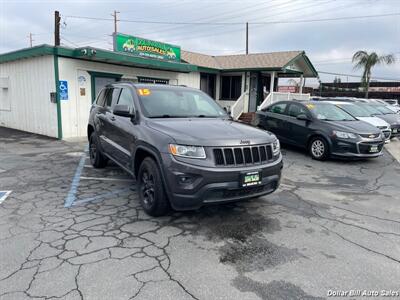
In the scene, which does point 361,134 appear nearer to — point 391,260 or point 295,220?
point 295,220

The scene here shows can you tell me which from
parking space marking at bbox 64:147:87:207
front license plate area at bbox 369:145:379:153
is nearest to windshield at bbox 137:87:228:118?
parking space marking at bbox 64:147:87:207

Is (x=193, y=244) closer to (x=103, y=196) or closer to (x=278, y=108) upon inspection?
(x=103, y=196)

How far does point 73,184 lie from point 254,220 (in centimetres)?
348

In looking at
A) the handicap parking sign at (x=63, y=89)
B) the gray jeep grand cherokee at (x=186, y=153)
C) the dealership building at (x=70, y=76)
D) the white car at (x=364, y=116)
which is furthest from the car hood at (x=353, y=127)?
the handicap parking sign at (x=63, y=89)

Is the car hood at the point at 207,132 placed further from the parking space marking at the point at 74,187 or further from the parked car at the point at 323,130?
the parked car at the point at 323,130

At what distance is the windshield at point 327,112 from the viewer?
898 centimetres

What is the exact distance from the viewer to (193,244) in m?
3.60

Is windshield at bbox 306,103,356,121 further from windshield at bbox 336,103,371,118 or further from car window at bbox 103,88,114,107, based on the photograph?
car window at bbox 103,88,114,107

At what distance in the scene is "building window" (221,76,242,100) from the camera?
20844 mm

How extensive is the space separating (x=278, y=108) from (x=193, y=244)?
755 cm

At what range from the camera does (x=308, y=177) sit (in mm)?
6887

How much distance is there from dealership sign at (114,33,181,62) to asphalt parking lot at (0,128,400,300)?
9.30m

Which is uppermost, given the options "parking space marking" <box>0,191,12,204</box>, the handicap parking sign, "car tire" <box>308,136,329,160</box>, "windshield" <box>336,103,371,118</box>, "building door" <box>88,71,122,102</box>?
"building door" <box>88,71,122,102</box>

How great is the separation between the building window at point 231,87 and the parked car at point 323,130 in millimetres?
10662
